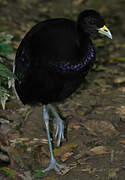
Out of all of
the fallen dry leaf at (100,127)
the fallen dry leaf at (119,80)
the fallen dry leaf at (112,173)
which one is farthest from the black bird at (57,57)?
the fallen dry leaf at (119,80)

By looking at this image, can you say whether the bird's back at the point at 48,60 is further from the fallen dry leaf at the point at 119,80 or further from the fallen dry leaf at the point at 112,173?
the fallen dry leaf at the point at 119,80

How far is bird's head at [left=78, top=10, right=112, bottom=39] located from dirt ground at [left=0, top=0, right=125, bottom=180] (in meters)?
1.23

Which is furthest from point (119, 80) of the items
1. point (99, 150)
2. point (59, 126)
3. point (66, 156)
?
point (66, 156)

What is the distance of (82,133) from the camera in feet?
14.8

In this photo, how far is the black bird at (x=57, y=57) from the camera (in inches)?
150

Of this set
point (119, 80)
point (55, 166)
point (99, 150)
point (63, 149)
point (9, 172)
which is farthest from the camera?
point (119, 80)

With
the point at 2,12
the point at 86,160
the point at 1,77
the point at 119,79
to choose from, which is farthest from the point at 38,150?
the point at 2,12

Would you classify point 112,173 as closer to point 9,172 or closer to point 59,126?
point 59,126

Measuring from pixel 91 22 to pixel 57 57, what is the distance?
54 centimetres

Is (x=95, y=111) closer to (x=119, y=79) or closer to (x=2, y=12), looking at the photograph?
(x=119, y=79)

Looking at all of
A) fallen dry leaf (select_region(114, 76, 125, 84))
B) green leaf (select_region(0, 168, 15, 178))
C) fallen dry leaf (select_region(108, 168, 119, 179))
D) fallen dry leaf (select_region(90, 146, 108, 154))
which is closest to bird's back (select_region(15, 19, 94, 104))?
fallen dry leaf (select_region(90, 146, 108, 154))

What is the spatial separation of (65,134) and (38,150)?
1.38 feet

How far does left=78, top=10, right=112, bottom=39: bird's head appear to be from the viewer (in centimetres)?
393

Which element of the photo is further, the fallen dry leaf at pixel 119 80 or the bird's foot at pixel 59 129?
the fallen dry leaf at pixel 119 80
